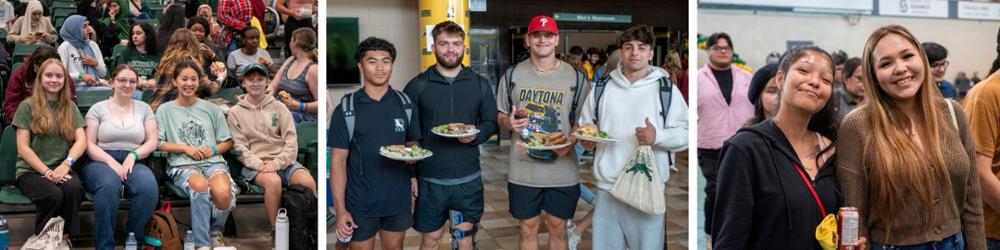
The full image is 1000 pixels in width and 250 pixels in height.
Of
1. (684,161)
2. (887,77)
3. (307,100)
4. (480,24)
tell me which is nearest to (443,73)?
(480,24)

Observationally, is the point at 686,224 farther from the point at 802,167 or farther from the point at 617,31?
the point at 802,167

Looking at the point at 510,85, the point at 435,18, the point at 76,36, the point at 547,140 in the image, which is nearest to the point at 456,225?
the point at 547,140

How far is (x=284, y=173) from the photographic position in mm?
3359

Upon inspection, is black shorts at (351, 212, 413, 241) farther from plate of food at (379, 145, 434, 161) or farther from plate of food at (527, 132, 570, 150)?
plate of food at (527, 132, 570, 150)

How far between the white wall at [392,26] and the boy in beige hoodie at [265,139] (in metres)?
0.43

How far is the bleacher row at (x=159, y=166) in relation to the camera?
122 inches

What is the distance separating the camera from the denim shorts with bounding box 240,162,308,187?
335 cm

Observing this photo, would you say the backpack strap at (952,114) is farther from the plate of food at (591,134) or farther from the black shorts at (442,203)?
the black shorts at (442,203)

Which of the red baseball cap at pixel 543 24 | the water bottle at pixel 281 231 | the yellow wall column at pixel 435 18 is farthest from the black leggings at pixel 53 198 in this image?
the red baseball cap at pixel 543 24

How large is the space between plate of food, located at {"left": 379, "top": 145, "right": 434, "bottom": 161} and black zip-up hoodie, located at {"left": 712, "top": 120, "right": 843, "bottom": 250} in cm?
123

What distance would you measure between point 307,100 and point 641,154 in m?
1.58

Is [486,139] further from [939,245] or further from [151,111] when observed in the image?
[939,245]

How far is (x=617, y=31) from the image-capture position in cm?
334

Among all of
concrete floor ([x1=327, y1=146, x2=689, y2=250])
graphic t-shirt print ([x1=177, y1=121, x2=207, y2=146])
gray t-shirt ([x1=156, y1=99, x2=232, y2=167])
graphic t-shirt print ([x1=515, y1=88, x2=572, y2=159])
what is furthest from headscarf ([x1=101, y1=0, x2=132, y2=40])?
graphic t-shirt print ([x1=515, y1=88, x2=572, y2=159])
